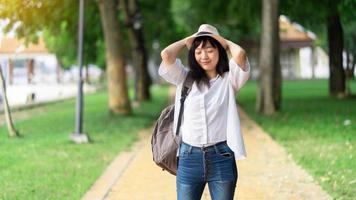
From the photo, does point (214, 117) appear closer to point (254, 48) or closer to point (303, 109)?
point (303, 109)

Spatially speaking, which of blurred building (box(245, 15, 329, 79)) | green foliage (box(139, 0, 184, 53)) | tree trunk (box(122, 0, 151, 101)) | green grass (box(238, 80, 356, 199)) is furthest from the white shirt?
blurred building (box(245, 15, 329, 79))

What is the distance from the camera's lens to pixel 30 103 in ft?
97.5

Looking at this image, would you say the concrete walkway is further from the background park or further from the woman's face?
the woman's face

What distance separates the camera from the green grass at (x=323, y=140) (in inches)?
319

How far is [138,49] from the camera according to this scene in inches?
1129

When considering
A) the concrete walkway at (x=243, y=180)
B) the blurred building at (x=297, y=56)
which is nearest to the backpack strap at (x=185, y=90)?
the concrete walkway at (x=243, y=180)

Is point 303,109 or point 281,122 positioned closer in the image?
point 281,122

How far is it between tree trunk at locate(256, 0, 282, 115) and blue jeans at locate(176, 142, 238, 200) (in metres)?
13.5

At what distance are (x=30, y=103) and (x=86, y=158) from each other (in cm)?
1972

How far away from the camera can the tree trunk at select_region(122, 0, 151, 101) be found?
2723cm

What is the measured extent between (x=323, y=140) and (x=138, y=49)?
17605 mm

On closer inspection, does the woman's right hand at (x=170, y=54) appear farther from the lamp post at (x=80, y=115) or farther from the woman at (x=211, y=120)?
the lamp post at (x=80, y=115)

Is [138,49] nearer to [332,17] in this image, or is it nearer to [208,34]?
[332,17]

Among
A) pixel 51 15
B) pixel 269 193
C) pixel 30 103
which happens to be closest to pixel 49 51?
pixel 30 103
